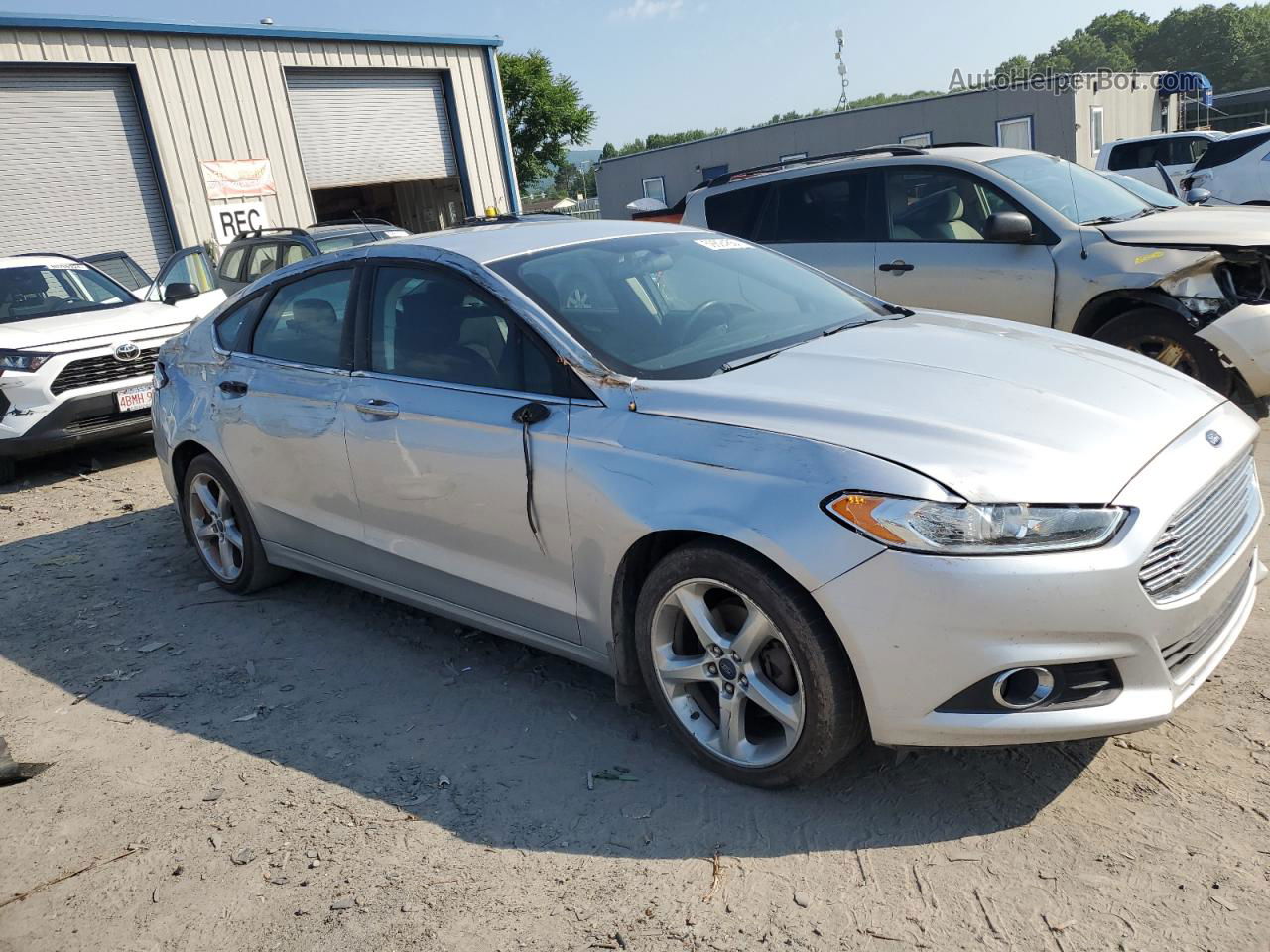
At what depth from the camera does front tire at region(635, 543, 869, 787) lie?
9.11 ft

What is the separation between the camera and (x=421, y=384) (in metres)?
3.81

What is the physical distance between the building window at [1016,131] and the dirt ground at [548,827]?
2672 cm

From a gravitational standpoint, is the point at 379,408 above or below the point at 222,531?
above

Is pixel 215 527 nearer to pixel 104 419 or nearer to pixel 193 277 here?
pixel 104 419

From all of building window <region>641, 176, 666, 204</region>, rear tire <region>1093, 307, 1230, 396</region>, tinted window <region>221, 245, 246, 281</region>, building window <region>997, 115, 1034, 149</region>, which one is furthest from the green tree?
rear tire <region>1093, 307, 1230, 396</region>

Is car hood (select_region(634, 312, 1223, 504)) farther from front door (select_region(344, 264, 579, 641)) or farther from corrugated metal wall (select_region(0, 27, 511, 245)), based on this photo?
corrugated metal wall (select_region(0, 27, 511, 245))

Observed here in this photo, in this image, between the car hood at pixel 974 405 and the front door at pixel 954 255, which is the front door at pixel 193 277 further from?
the car hood at pixel 974 405

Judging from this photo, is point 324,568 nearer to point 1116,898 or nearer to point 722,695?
point 722,695

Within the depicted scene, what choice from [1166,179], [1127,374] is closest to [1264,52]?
[1166,179]

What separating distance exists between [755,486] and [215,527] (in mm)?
3314

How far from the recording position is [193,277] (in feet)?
37.4

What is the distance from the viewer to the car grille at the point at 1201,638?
8.91 feet

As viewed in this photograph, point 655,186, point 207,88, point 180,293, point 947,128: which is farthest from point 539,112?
point 180,293

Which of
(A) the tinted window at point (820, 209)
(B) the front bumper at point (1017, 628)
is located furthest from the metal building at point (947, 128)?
(B) the front bumper at point (1017, 628)
